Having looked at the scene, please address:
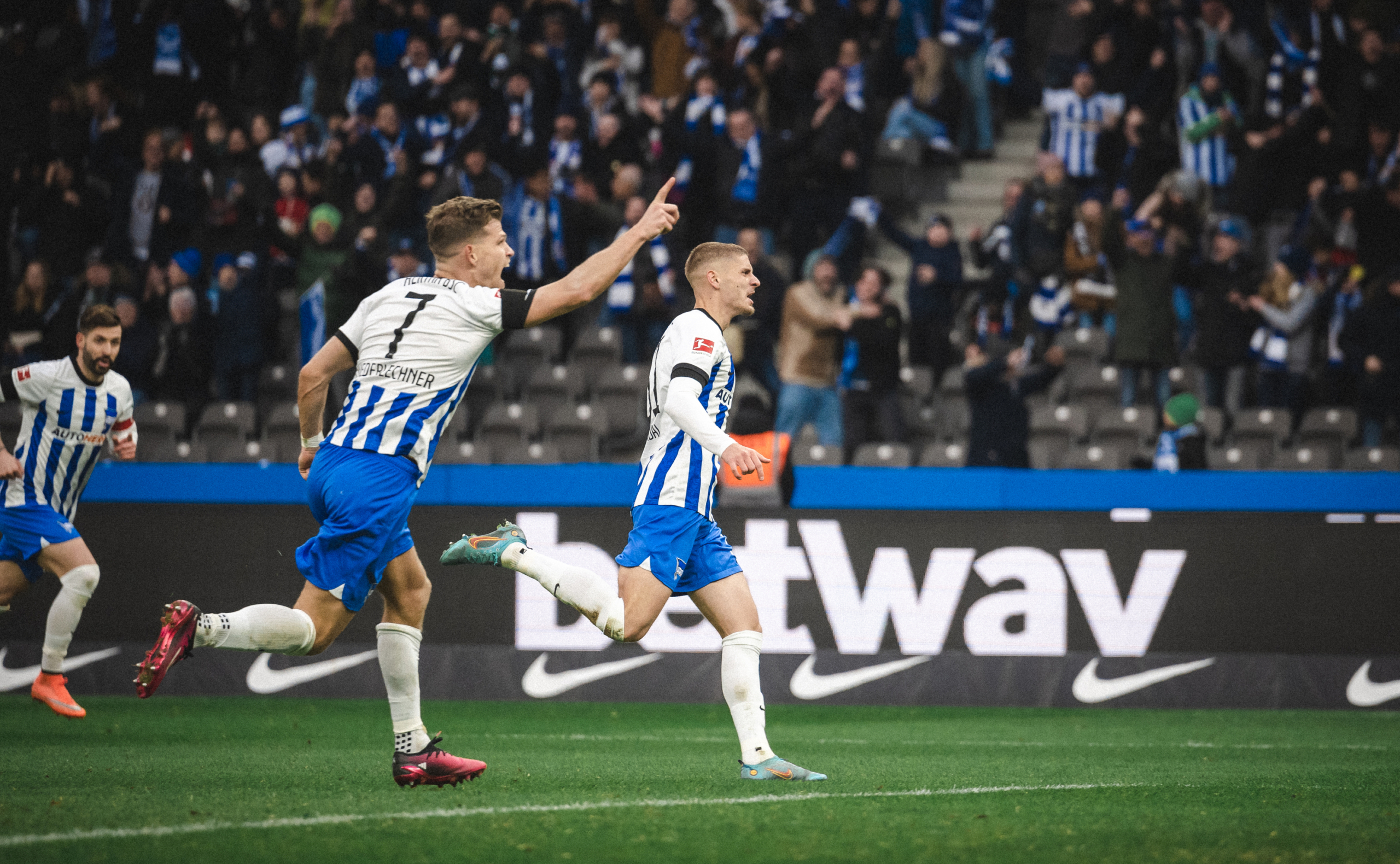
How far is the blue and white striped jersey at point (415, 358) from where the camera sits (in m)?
5.86

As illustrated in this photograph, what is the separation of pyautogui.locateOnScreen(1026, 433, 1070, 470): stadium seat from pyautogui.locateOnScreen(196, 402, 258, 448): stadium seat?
7.30 metres

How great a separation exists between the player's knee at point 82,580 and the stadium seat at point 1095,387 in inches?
360

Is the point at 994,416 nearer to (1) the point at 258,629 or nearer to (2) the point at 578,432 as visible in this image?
(2) the point at 578,432

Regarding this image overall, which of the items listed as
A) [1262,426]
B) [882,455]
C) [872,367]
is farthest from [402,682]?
[1262,426]

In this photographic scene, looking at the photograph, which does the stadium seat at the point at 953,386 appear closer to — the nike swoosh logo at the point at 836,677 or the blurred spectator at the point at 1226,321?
the blurred spectator at the point at 1226,321

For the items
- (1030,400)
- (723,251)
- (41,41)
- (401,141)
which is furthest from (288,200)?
(723,251)

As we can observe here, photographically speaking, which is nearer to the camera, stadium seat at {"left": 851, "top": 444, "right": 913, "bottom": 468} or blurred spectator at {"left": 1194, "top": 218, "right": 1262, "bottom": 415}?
stadium seat at {"left": 851, "top": 444, "right": 913, "bottom": 468}

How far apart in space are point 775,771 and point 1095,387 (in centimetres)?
940

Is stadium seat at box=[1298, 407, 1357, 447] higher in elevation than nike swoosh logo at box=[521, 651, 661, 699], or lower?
higher

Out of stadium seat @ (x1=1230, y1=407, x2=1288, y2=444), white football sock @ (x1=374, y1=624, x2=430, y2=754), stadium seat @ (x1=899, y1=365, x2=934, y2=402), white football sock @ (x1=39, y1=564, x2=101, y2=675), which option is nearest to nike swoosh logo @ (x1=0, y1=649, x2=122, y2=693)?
white football sock @ (x1=39, y1=564, x2=101, y2=675)

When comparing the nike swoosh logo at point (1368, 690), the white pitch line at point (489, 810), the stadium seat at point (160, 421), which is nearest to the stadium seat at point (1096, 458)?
the nike swoosh logo at point (1368, 690)

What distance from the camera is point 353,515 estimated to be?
18.8ft

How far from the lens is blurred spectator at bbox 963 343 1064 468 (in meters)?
13.8

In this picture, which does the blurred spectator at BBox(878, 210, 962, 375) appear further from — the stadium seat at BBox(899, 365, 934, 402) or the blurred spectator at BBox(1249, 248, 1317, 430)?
the blurred spectator at BBox(1249, 248, 1317, 430)
